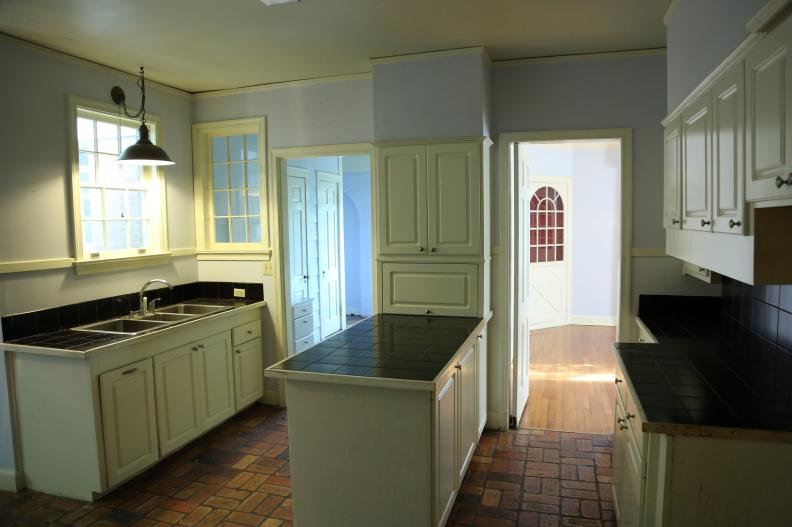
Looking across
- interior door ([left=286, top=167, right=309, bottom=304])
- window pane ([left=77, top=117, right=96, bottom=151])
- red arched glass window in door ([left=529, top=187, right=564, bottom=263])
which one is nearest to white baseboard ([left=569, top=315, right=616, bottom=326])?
red arched glass window in door ([left=529, top=187, right=564, bottom=263])

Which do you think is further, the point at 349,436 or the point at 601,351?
the point at 601,351

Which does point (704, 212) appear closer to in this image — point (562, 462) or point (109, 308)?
point (562, 462)

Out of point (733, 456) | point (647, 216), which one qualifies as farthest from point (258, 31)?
point (733, 456)

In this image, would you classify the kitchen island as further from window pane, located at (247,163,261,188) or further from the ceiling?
window pane, located at (247,163,261,188)

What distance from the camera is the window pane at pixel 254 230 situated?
15.8 ft

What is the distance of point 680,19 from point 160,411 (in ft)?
12.4

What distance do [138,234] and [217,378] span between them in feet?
4.21

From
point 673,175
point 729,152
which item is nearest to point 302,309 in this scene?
point 673,175

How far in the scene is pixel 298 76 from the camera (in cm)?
434

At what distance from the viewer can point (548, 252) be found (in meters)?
7.80

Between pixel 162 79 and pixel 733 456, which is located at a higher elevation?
pixel 162 79

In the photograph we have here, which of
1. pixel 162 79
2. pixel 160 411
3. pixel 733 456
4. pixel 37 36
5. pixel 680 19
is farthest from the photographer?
pixel 162 79

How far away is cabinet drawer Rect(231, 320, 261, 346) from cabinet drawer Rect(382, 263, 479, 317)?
4.19ft

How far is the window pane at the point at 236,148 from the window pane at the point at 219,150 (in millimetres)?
51
